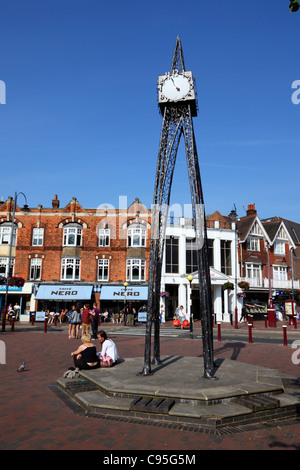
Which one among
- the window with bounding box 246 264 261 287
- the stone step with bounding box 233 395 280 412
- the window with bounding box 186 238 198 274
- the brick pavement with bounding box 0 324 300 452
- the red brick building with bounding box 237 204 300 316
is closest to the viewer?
the brick pavement with bounding box 0 324 300 452

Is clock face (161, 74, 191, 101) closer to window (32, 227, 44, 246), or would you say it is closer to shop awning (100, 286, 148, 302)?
shop awning (100, 286, 148, 302)

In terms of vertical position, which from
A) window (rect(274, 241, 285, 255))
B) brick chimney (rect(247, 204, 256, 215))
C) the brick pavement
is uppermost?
brick chimney (rect(247, 204, 256, 215))

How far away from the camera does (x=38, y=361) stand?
1055cm

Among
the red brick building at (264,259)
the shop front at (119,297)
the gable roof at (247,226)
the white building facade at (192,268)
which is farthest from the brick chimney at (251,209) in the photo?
the shop front at (119,297)

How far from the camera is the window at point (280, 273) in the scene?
127 ft

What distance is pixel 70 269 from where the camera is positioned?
32500 mm

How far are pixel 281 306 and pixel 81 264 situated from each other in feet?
71.7

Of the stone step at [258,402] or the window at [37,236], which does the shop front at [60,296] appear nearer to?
the window at [37,236]

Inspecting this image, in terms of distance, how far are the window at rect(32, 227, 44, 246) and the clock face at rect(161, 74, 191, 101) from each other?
26.8 m

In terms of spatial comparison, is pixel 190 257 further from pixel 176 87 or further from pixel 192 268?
pixel 176 87

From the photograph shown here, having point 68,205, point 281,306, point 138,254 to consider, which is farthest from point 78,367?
point 281,306

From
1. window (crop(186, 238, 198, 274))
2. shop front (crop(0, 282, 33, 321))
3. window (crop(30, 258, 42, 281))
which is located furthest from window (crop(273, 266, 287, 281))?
shop front (crop(0, 282, 33, 321))

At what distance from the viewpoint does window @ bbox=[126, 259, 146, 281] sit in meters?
32.3

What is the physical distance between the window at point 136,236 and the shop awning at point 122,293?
4190mm
